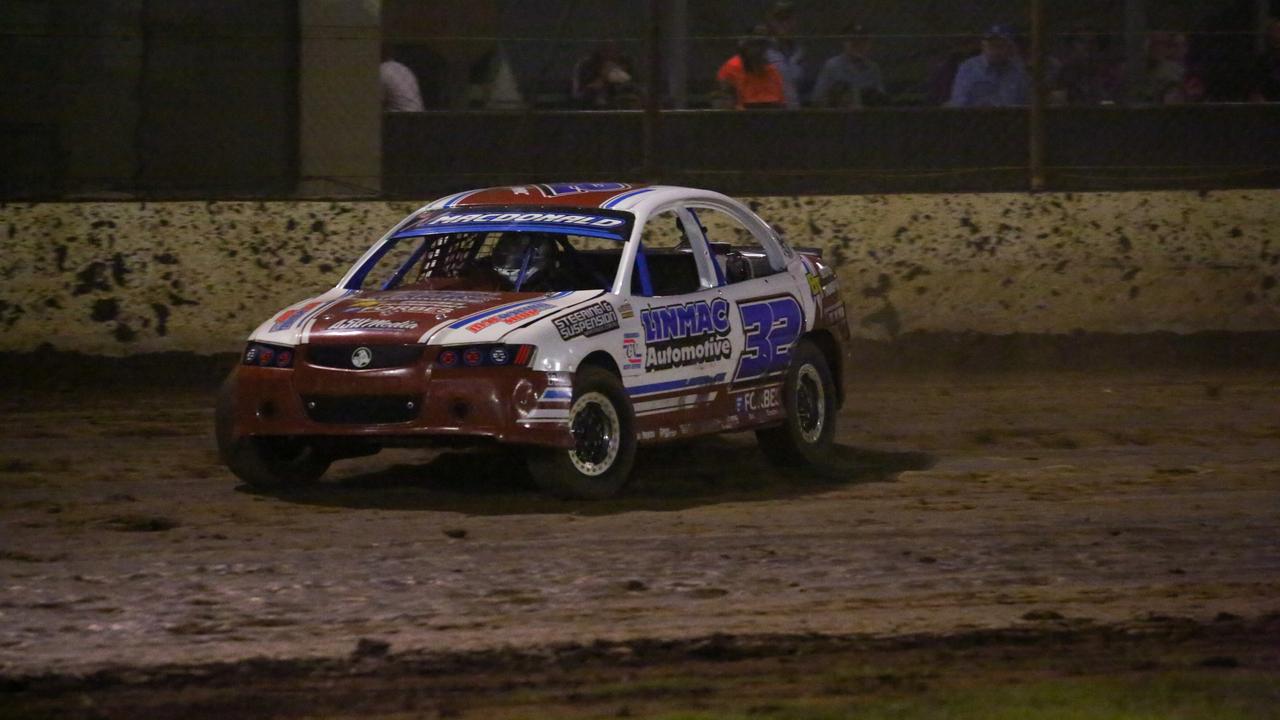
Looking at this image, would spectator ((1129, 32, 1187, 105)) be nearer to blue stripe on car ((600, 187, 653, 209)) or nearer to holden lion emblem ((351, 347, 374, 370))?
blue stripe on car ((600, 187, 653, 209))

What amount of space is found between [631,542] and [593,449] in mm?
1155

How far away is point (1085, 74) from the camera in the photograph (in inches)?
583

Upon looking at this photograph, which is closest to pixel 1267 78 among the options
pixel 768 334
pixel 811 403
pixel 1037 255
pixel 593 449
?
pixel 1037 255

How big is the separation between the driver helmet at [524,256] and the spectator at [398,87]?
4.46 metres

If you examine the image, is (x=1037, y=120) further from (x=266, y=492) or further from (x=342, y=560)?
(x=342, y=560)

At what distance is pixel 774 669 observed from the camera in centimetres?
579

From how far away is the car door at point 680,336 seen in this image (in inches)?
364

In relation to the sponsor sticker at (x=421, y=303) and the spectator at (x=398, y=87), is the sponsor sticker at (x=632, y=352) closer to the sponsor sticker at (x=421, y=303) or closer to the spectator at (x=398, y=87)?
the sponsor sticker at (x=421, y=303)

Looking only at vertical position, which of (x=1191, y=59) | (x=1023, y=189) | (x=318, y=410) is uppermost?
(x=1191, y=59)

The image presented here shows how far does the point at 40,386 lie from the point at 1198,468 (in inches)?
276

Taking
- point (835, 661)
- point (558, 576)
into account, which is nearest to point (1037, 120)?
point (558, 576)

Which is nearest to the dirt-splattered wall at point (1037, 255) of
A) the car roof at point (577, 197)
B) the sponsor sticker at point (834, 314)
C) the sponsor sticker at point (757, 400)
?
the sponsor sticker at point (834, 314)

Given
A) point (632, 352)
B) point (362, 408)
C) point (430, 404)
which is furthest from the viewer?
point (632, 352)

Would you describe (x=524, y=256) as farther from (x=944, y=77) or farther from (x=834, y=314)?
(x=944, y=77)
